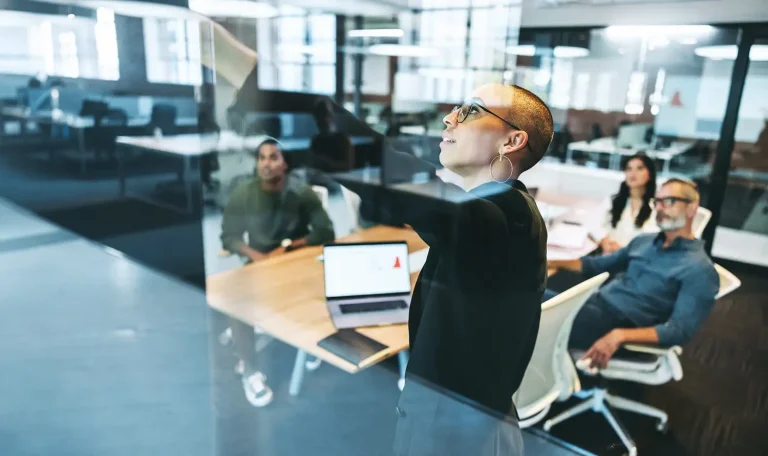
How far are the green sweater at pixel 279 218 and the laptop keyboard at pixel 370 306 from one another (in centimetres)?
35

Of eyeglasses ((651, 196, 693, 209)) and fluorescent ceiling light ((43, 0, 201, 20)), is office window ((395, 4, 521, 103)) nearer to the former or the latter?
eyeglasses ((651, 196, 693, 209))

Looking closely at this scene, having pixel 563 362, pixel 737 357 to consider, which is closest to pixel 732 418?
pixel 737 357

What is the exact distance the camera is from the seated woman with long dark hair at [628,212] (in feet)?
3.53

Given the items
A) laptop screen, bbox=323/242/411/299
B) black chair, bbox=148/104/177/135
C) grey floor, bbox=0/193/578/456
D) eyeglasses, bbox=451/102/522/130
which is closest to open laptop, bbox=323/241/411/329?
laptop screen, bbox=323/242/411/299

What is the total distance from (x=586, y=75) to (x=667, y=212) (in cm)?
53

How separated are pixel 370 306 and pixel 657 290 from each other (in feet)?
2.45

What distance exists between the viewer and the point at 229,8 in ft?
4.68

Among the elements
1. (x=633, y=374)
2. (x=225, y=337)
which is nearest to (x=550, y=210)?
(x=633, y=374)

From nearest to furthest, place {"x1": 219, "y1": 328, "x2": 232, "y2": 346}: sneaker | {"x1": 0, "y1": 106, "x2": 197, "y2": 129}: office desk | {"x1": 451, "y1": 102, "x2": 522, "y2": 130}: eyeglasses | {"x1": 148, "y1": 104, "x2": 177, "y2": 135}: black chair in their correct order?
{"x1": 451, "y1": 102, "x2": 522, "y2": 130}: eyeglasses < {"x1": 219, "y1": 328, "x2": 232, "y2": 346}: sneaker < {"x1": 148, "y1": 104, "x2": 177, "y2": 135}: black chair < {"x1": 0, "y1": 106, "x2": 197, "y2": 129}: office desk

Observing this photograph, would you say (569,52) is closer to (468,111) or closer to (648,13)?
(648,13)

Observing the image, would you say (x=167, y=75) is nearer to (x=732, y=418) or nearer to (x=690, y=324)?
(x=690, y=324)

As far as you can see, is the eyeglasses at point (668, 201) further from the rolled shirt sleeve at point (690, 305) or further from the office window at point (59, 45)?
the office window at point (59, 45)

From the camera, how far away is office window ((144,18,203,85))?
77.1 inches

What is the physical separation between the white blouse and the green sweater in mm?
889
